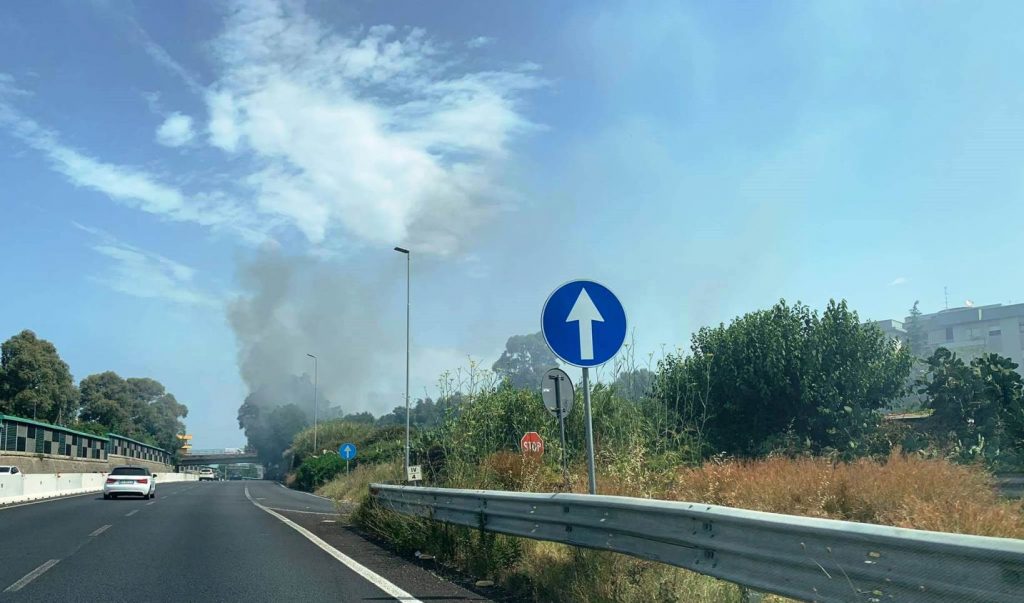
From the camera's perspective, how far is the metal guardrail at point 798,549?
317 cm

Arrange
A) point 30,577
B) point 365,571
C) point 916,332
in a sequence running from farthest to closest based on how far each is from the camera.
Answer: point 916,332, point 365,571, point 30,577

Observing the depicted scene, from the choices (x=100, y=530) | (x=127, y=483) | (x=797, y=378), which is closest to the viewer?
(x=100, y=530)

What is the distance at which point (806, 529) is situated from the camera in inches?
160

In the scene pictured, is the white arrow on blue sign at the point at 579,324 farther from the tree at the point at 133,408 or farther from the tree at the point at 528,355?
the tree at the point at 133,408

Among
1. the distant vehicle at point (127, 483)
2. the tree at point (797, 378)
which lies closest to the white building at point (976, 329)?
the tree at point (797, 378)

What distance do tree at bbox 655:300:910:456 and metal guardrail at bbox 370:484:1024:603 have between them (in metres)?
28.9

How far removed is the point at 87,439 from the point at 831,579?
71398mm

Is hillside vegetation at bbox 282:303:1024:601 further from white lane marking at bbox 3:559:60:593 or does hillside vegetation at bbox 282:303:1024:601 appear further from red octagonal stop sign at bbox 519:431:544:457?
white lane marking at bbox 3:559:60:593

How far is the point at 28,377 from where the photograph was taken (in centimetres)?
7312

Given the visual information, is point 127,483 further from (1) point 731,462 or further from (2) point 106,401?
(2) point 106,401

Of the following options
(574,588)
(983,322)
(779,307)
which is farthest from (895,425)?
(983,322)

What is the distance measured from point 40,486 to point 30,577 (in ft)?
91.6

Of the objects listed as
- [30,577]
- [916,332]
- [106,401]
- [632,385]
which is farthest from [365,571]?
[106,401]

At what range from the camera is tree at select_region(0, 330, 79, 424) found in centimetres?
7288
